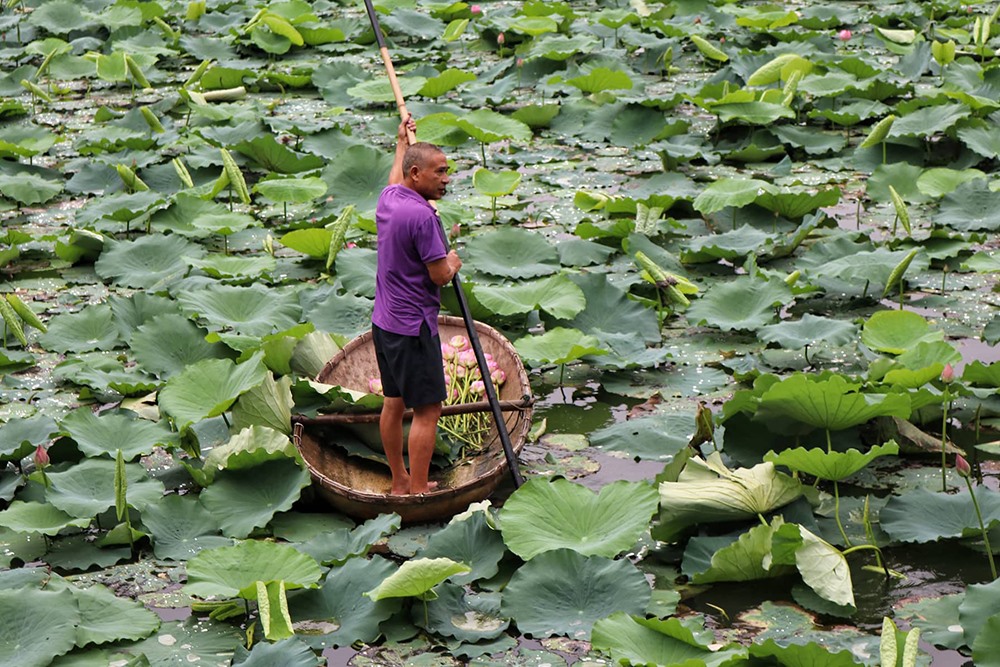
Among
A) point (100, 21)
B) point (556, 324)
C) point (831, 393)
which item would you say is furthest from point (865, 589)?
point (100, 21)

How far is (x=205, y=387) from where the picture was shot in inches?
183

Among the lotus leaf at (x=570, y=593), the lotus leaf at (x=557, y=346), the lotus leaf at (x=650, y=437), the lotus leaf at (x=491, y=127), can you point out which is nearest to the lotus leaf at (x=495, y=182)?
the lotus leaf at (x=491, y=127)

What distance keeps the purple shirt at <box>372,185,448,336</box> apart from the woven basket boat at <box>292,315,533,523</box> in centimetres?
37

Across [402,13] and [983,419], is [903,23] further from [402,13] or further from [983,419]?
[983,419]

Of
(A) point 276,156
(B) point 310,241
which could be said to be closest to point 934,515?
(B) point 310,241

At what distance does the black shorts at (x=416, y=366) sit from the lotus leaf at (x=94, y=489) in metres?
0.85

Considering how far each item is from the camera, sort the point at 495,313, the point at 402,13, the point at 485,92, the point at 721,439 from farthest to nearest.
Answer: the point at 402,13 → the point at 485,92 → the point at 495,313 → the point at 721,439

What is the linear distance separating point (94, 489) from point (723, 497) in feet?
6.50

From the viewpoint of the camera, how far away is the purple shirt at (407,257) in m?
4.15

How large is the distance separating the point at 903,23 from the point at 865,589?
6.83 meters

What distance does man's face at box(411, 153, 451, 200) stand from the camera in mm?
4168

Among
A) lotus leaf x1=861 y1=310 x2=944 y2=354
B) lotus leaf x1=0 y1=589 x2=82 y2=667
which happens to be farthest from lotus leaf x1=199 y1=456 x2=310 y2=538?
lotus leaf x1=861 y1=310 x2=944 y2=354

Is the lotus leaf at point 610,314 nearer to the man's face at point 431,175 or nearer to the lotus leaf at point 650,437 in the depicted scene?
the lotus leaf at point 650,437

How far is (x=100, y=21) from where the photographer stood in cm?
1035
